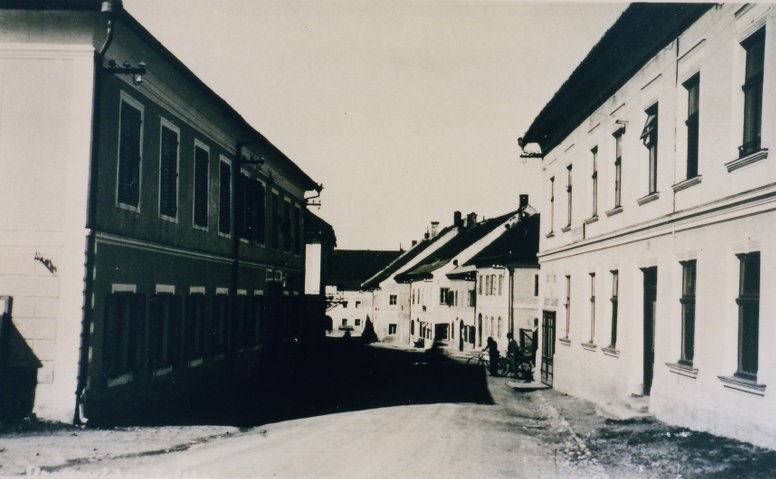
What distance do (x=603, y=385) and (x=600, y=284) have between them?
7.42ft

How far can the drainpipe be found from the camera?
36.4 ft

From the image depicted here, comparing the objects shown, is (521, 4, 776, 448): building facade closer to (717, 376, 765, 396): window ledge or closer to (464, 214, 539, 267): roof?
(717, 376, 765, 396): window ledge

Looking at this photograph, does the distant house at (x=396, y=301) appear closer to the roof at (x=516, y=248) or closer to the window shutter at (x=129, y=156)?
the roof at (x=516, y=248)

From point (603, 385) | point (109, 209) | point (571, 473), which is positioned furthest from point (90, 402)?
point (603, 385)

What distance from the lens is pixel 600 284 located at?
16406mm

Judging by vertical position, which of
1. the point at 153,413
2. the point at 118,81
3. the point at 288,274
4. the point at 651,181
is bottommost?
the point at 153,413

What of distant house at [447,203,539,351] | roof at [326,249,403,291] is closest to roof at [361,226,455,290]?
roof at [326,249,403,291]

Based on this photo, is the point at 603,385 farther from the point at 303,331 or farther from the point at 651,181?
the point at 303,331

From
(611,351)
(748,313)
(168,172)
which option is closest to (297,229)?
(168,172)

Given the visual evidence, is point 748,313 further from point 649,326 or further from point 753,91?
point 649,326

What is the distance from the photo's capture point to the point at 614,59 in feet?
50.1

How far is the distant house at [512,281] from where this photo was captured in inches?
1421

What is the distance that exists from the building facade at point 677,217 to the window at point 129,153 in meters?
9.00

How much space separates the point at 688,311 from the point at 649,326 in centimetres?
246
